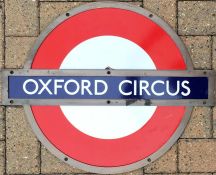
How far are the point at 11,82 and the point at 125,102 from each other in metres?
0.50

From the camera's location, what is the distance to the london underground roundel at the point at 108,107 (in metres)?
2.86

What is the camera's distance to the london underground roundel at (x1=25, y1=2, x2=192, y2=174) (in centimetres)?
286

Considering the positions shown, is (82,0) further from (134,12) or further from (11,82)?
(11,82)

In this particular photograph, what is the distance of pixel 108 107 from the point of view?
288 centimetres

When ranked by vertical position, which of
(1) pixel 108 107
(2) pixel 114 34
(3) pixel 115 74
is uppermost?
(2) pixel 114 34

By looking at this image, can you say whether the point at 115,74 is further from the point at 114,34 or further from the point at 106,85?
the point at 114,34

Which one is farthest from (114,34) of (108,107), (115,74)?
(108,107)

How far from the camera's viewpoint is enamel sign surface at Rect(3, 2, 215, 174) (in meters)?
2.86

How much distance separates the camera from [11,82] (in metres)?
2.89

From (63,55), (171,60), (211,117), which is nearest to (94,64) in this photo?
(63,55)

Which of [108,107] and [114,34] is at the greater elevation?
[114,34]

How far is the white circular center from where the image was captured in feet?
9.37

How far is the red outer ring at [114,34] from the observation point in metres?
2.86

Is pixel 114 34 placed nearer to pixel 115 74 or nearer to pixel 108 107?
pixel 115 74
